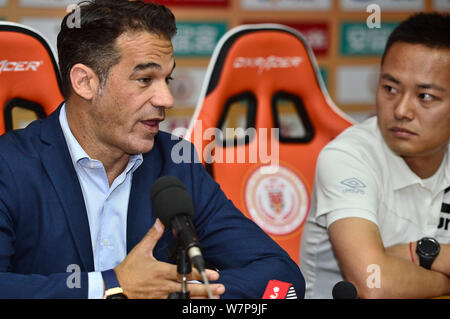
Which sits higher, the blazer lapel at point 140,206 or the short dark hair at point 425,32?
the short dark hair at point 425,32

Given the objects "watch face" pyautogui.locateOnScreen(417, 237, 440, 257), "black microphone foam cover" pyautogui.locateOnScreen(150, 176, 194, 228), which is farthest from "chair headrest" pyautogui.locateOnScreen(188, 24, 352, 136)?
"black microphone foam cover" pyautogui.locateOnScreen(150, 176, 194, 228)

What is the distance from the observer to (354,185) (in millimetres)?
1744

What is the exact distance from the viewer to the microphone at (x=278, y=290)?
142 cm

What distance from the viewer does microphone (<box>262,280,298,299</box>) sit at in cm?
142

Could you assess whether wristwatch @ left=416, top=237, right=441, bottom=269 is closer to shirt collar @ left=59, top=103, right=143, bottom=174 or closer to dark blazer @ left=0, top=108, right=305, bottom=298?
dark blazer @ left=0, top=108, right=305, bottom=298

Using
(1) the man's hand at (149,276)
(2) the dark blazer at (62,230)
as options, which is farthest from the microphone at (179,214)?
(2) the dark blazer at (62,230)

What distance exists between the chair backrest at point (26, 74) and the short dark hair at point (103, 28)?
217 mm

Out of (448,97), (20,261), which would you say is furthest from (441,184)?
(20,261)

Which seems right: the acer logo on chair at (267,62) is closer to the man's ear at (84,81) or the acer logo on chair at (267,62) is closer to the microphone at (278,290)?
the man's ear at (84,81)

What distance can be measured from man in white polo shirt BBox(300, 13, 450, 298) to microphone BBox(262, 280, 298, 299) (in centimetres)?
25

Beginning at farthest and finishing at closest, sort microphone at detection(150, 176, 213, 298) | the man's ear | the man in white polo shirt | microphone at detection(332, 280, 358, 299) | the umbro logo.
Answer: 1. the umbro logo
2. the man in white polo shirt
3. the man's ear
4. microphone at detection(332, 280, 358, 299)
5. microphone at detection(150, 176, 213, 298)

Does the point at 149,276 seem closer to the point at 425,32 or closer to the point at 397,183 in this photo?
the point at 397,183

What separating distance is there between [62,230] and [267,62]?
3.16 feet
